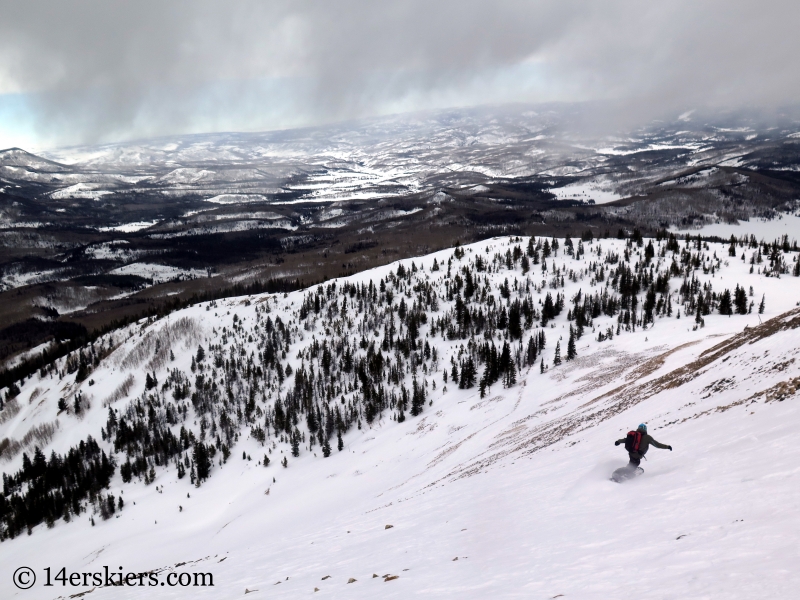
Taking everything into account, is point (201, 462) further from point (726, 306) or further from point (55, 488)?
point (726, 306)

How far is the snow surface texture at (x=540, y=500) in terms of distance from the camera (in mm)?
12617

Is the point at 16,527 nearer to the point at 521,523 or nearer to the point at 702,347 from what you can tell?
the point at 521,523

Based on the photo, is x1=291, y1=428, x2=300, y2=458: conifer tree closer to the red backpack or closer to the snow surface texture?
the snow surface texture

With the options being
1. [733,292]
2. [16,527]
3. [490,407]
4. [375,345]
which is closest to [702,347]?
[490,407]

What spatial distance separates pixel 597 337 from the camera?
71.0 m

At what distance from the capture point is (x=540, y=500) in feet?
66.9

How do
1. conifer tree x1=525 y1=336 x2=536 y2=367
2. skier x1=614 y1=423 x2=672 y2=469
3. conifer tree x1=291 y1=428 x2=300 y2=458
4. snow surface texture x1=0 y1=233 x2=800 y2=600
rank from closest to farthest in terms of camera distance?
snow surface texture x1=0 y1=233 x2=800 y2=600 < skier x1=614 y1=423 x2=672 y2=469 < conifer tree x1=525 y1=336 x2=536 y2=367 < conifer tree x1=291 y1=428 x2=300 y2=458

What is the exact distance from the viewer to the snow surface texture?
12.6 m

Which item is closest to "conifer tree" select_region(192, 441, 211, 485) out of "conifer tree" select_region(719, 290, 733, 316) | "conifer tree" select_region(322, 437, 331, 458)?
"conifer tree" select_region(322, 437, 331, 458)

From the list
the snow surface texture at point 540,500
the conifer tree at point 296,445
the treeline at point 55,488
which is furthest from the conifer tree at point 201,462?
the conifer tree at point 296,445

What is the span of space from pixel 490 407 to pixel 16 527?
94.5 meters

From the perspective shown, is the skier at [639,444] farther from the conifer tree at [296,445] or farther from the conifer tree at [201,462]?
the conifer tree at [201,462]

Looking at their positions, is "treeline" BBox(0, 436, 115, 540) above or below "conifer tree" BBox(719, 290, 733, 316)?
below

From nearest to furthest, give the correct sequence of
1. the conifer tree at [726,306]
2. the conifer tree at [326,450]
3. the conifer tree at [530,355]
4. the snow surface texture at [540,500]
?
the snow surface texture at [540,500] < the conifer tree at [726,306] < the conifer tree at [530,355] < the conifer tree at [326,450]
